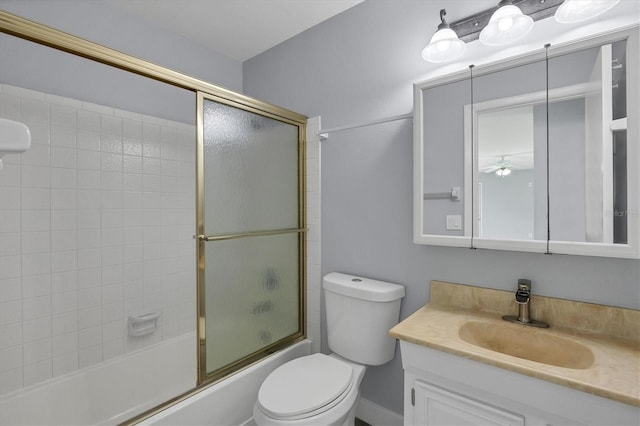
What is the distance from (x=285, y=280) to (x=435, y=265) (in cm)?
95

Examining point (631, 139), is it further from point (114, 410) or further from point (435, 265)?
point (114, 410)

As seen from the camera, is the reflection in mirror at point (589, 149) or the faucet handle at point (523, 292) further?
the faucet handle at point (523, 292)

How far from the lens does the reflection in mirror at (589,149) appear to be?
3.47 feet

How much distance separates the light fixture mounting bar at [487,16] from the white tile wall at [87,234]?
1926 millimetres

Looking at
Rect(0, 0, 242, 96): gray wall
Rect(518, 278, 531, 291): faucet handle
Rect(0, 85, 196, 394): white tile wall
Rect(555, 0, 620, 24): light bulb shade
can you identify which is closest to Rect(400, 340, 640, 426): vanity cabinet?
Rect(518, 278, 531, 291): faucet handle

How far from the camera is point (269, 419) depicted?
124 cm

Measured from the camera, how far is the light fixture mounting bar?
1.22 metres

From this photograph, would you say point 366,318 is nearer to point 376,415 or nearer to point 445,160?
point 376,415

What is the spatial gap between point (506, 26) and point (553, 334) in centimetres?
125

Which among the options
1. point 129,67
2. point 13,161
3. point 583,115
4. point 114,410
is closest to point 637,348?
point 583,115

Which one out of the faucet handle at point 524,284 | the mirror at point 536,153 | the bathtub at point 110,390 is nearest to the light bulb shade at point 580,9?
the mirror at point 536,153

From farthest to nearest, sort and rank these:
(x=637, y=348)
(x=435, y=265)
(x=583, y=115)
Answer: (x=435, y=265) < (x=583, y=115) < (x=637, y=348)

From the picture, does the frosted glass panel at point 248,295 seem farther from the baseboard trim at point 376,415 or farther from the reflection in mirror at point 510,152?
the reflection in mirror at point 510,152

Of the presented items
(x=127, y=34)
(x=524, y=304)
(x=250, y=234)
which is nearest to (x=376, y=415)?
(x=524, y=304)
